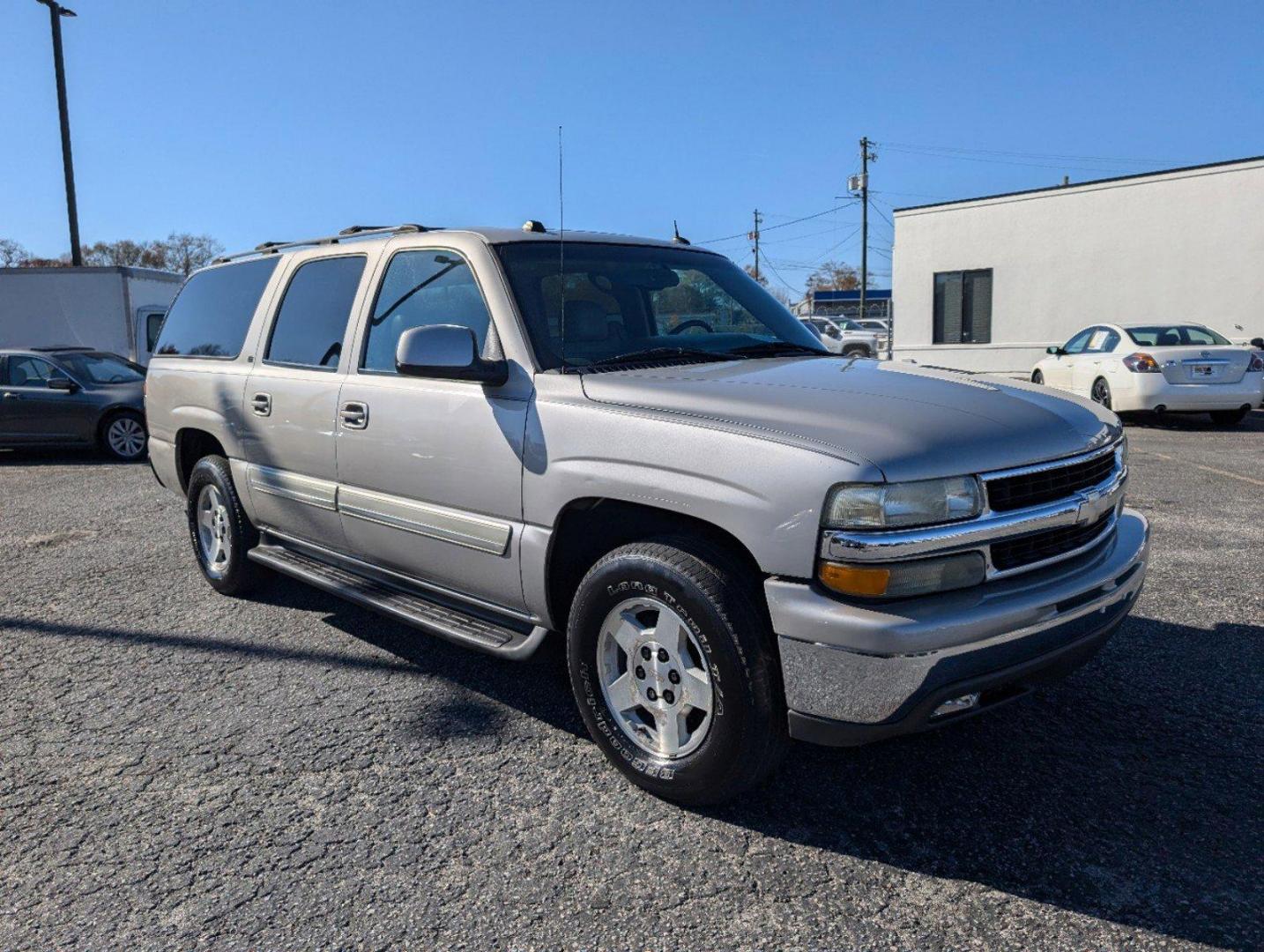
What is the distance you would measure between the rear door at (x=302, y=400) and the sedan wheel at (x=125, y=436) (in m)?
8.31

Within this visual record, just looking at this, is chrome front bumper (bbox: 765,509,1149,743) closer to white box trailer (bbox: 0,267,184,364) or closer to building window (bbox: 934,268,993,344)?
white box trailer (bbox: 0,267,184,364)

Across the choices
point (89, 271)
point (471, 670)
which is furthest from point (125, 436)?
point (471, 670)

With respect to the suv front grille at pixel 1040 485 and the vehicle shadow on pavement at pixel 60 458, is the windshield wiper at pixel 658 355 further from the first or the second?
the vehicle shadow on pavement at pixel 60 458

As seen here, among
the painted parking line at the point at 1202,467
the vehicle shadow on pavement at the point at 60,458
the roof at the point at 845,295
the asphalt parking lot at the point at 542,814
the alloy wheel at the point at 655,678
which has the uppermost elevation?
the roof at the point at 845,295

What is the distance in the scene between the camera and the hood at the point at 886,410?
2.64m

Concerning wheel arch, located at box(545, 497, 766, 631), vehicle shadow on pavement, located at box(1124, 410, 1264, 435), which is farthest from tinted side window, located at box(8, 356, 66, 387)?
vehicle shadow on pavement, located at box(1124, 410, 1264, 435)

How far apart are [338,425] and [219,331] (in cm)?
172

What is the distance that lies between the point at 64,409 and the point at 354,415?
9938mm

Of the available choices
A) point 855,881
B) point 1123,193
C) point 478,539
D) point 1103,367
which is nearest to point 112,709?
point 478,539

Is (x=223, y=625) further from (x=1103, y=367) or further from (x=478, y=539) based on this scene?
(x=1103, y=367)

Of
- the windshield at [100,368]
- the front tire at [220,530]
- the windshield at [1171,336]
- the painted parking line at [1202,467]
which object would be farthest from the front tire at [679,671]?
the windshield at [1171,336]

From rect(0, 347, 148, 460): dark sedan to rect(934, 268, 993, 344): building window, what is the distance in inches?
665

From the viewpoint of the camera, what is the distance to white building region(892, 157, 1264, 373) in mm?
17828

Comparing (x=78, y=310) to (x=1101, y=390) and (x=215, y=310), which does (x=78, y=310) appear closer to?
(x=215, y=310)
